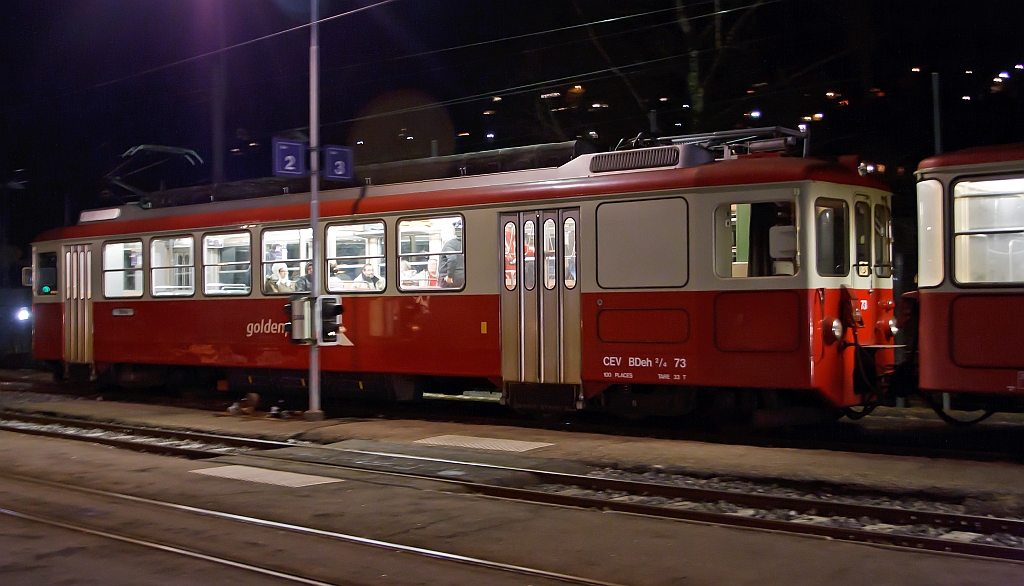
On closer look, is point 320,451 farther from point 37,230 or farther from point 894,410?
point 37,230

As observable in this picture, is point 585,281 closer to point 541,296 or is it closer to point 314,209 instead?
point 541,296

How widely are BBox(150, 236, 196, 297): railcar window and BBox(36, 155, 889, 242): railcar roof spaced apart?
0.96 feet

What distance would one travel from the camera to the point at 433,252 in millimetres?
13680

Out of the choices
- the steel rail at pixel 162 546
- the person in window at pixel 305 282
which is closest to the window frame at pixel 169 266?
the person in window at pixel 305 282

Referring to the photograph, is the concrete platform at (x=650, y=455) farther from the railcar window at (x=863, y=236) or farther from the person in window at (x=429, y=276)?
the railcar window at (x=863, y=236)

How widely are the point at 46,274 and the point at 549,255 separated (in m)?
12.3

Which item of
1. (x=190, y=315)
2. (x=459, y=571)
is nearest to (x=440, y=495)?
(x=459, y=571)

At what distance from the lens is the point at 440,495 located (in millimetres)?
9000

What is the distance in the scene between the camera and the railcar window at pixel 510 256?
12.8 m

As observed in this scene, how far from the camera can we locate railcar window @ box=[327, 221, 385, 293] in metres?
14.2

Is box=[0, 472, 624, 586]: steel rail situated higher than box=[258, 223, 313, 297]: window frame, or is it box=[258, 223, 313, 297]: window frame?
box=[258, 223, 313, 297]: window frame

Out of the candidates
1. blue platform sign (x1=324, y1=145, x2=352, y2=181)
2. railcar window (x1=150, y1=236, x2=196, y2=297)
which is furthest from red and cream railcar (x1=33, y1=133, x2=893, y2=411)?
blue platform sign (x1=324, y1=145, x2=352, y2=181)

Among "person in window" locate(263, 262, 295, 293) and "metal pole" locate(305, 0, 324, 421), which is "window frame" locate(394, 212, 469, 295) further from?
"person in window" locate(263, 262, 295, 293)

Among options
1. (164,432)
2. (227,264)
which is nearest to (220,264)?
(227,264)
